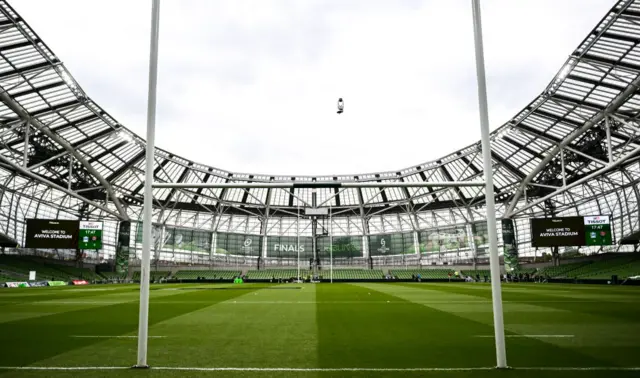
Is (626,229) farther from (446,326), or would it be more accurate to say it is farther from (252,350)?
(252,350)

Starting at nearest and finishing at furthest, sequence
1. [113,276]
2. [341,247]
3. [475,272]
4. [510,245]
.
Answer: [510,245] < [113,276] < [475,272] < [341,247]

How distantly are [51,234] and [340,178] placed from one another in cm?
4118

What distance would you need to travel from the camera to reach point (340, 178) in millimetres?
69562

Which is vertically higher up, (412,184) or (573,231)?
(573,231)

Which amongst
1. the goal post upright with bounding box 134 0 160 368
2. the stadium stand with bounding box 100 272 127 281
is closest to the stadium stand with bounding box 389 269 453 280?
the stadium stand with bounding box 100 272 127 281

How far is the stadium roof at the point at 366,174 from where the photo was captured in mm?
31078

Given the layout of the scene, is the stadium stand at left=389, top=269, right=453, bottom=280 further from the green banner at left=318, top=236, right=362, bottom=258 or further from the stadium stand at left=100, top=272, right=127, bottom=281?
the stadium stand at left=100, top=272, right=127, bottom=281

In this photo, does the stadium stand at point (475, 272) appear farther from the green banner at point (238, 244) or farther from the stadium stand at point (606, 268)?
the green banner at point (238, 244)

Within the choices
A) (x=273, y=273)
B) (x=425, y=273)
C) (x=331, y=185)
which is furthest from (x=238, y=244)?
(x=331, y=185)

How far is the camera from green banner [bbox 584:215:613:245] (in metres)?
39.8

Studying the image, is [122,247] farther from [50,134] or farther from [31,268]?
[50,134]

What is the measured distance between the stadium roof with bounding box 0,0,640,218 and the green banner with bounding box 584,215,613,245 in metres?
4.31

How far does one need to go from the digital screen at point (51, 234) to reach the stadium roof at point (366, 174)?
13.8 feet

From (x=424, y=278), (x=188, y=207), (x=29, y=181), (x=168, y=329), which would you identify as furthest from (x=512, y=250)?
(x=29, y=181)
